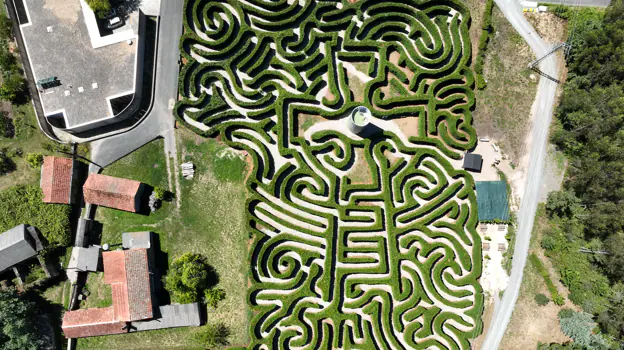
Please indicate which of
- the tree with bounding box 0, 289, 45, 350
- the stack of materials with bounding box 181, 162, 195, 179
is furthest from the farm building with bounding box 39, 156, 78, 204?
the stack of materials with bounding box 181, 162, 195, 179

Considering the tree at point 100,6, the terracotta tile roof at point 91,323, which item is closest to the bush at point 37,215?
the terracotta tile roof at point 91,323

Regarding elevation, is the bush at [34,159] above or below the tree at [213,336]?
above

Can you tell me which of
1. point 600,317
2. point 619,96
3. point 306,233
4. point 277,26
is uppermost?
point 277,26

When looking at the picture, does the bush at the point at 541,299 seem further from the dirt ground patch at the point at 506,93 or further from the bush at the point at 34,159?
the bush at the point at 34,159

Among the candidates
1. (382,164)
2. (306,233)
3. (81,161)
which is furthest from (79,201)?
(382,164)

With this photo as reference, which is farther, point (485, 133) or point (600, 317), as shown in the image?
point (485, 133)

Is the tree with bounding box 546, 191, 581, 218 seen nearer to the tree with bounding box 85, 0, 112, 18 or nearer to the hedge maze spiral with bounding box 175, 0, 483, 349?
the hedge maze spiral with bounding box 175, 0, 483, 349

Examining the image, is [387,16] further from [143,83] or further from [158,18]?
[143,83]
